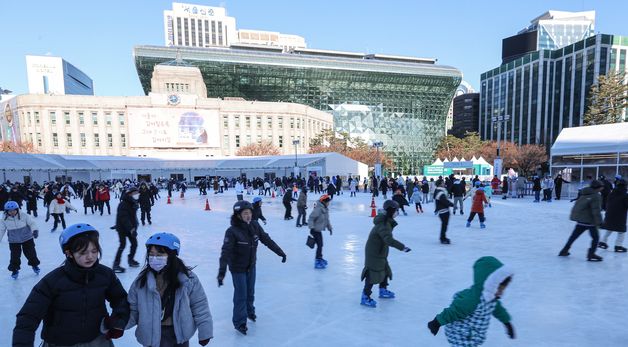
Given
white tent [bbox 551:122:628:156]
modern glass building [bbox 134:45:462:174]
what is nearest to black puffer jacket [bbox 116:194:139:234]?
white tent [bbox 551:122:628:156]

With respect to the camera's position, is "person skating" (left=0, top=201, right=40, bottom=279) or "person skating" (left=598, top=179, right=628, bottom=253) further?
"person skating" (left=598, top=179, right=628, bottom=253)

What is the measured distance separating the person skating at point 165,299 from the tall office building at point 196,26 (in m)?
150

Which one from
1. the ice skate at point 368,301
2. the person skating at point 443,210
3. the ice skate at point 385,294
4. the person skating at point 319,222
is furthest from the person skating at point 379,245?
the person skating at point 443,210

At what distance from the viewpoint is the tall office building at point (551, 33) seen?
324 feet

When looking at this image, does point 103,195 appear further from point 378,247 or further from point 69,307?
point 69,307

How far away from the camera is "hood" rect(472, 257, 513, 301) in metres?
1.90

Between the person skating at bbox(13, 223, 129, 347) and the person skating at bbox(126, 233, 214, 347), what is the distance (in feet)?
0.36

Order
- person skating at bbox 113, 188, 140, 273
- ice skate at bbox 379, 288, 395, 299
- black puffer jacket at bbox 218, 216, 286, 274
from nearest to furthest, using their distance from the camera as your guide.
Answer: black puffer jacket at bbox 218, 216, 286, 274, ice skate at bbox 379, 288, 395, 299, person skating at bbox 113, 188, 140, 273

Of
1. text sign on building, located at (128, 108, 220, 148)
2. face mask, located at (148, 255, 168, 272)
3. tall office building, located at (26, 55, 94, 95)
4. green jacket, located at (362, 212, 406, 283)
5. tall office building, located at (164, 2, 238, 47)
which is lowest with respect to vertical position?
green jacket, located at (362, 212, 406, 283)

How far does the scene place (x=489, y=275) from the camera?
1.94 m

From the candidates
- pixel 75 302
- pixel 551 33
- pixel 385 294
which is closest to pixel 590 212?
pixel 385 294

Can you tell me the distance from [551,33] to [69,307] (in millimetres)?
142372

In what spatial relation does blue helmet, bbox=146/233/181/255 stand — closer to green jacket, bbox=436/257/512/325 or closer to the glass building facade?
green jacket, bbox=436/257/512/325

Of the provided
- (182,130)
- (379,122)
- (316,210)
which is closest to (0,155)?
(182,130)
